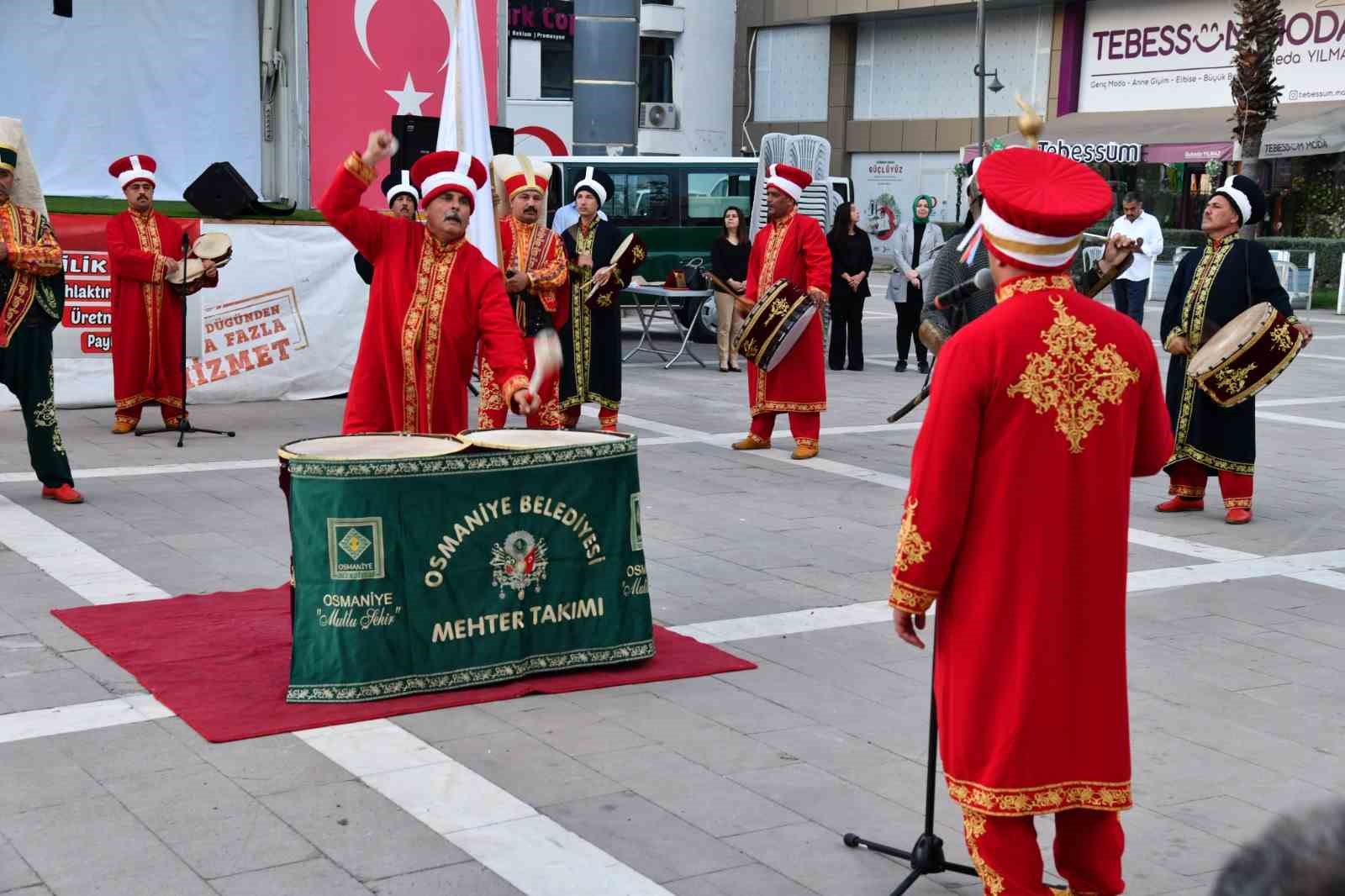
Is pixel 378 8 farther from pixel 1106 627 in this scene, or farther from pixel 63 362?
pixel 1106 627

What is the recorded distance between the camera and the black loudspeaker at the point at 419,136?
12.4 metres

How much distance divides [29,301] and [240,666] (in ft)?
11.5

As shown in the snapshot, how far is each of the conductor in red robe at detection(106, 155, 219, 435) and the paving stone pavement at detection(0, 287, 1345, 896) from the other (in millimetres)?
2396

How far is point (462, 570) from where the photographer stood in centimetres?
535

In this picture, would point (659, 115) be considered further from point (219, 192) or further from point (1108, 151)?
point (219, 192)

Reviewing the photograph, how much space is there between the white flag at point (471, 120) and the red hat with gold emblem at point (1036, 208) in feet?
14.9

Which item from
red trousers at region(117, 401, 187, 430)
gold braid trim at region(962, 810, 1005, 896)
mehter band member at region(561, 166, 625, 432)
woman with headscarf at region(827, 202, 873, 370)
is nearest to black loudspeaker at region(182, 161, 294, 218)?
red trousers at region(117, 401, 187, 430)

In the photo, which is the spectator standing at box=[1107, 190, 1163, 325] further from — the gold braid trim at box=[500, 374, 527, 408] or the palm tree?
the gold braid trim at box=[500, 374, 527, 408]

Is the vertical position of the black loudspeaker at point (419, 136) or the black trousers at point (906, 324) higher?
the black loudspeaker at point (419, 136)

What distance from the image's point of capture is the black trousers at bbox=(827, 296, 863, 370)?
16344 mm

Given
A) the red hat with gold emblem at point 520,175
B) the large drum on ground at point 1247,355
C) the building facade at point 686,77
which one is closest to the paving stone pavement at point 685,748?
the large drum on ground at point 1247,355

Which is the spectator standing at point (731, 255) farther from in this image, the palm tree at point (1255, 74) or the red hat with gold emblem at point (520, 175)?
the palm tree at point (1255, 74)

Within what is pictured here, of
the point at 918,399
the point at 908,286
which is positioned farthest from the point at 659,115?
the point at 918,399

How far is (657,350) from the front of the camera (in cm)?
1725
